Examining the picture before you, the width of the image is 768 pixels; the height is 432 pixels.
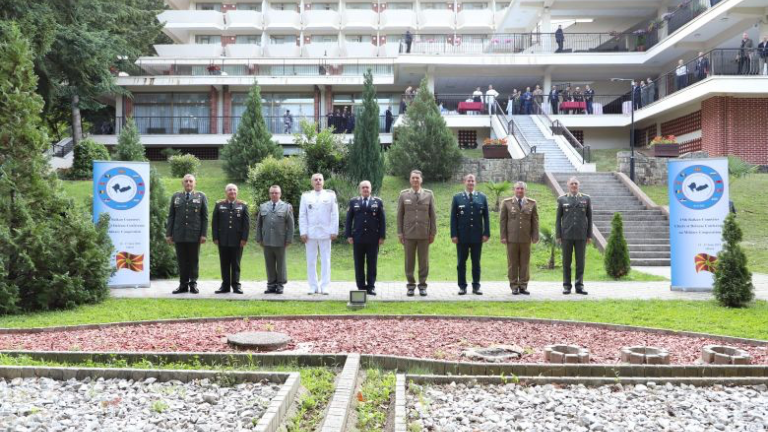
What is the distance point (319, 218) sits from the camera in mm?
11336

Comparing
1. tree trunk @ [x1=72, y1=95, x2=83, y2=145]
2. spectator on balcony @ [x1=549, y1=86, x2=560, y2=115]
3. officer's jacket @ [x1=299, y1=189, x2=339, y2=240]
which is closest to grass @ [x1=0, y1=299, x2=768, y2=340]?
officer's jacket @ [x1=299, y1=189, x2=339, y2=240]

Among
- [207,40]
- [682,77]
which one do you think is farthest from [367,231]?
[207,40]

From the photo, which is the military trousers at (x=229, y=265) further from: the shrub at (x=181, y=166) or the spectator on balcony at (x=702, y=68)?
the spectator on balcony at (x=702, y=68)

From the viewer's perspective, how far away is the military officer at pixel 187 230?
1133 centimetres

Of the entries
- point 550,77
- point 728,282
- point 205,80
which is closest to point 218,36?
point 205,80

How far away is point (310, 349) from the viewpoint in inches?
266

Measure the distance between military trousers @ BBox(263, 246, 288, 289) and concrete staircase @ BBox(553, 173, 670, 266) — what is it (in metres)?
9.18

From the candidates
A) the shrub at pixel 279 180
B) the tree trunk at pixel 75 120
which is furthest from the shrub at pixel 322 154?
the tree trunk at pixel 75 120

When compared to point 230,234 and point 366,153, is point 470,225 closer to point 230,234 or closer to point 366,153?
point 230,234

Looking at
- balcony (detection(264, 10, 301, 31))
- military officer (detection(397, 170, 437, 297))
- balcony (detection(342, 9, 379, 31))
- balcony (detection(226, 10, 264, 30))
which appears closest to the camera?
military officer (detection(397, 170, 437, 297))

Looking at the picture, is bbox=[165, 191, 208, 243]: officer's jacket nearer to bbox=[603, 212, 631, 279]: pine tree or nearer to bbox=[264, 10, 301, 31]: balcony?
bbox=[603, 212, 631, 279]: pine tree

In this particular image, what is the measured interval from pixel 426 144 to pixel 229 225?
502 inches

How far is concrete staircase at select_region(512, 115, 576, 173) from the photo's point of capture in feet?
84.0

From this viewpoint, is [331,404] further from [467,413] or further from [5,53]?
[5,53]
